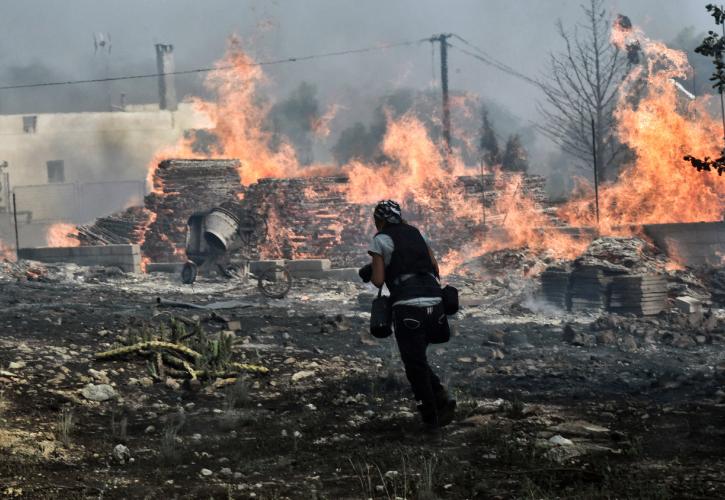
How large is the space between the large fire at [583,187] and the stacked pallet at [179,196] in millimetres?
2267

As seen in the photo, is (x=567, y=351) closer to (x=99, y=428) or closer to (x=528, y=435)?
(x=528, y=435)

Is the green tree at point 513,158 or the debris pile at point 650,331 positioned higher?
the green tree at point 513,158

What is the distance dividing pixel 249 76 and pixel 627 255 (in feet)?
77.9

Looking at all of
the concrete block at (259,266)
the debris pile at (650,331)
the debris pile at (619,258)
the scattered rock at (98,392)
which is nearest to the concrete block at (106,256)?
the concrete block at (259,266)

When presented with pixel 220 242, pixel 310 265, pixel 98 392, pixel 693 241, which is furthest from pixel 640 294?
pixel 220 242

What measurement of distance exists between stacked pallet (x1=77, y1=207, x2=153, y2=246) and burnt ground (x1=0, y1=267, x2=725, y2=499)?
44.3 feet

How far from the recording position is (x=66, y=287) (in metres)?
18.9

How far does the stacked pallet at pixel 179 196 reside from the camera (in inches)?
999

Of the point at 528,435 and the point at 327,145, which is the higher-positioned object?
the point at 327,145

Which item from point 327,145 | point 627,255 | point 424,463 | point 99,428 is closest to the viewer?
point 424,463

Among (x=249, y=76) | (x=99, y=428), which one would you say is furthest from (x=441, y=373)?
(x=249, y=76)

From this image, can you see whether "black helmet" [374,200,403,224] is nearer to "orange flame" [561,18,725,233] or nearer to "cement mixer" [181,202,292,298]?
"orange flame" [561,18,725,233]

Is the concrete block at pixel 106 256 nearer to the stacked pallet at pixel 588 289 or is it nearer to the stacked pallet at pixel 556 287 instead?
the stacked pallet at pixel 556 287

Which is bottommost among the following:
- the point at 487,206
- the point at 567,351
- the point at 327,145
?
the point at 567,351
